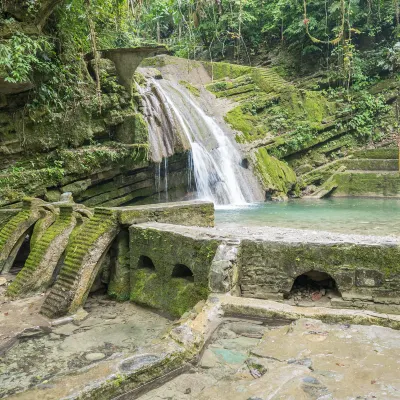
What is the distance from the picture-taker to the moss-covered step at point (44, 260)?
6.71 m

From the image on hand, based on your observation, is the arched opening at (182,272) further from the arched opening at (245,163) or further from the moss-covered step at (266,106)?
the moss-covered step at (266,106)

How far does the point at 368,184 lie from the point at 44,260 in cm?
1244

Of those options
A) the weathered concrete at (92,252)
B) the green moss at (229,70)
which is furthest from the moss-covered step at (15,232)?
the green moss at (229,70)

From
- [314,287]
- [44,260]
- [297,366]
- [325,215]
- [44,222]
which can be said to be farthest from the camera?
[325,215]

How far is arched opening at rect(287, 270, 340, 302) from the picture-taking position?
4.97 meters

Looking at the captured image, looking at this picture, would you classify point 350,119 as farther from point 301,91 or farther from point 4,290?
point 4,290

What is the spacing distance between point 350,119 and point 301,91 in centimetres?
256

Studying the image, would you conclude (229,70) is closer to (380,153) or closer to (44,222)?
(380,153)

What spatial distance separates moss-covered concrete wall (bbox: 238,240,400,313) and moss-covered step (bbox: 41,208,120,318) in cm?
248

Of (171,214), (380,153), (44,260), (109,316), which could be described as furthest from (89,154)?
(380,153)

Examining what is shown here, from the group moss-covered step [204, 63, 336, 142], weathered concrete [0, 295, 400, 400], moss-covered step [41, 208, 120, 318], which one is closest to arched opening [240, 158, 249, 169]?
moss-covered step [204, 63, 336, 142]

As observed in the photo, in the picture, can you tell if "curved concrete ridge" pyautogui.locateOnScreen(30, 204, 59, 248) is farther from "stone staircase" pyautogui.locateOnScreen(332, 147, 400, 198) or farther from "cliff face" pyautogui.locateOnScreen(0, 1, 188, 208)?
"stone staircase" pyautogui.locateOnScreen(332, 147, 400, 198)

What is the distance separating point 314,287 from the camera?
5.18 m

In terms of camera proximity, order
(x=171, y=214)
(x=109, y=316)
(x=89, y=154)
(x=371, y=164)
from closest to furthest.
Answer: (x=109, y=316) → (x=171, y=214) → (x=89, y=154) → (x=371, y=164)
